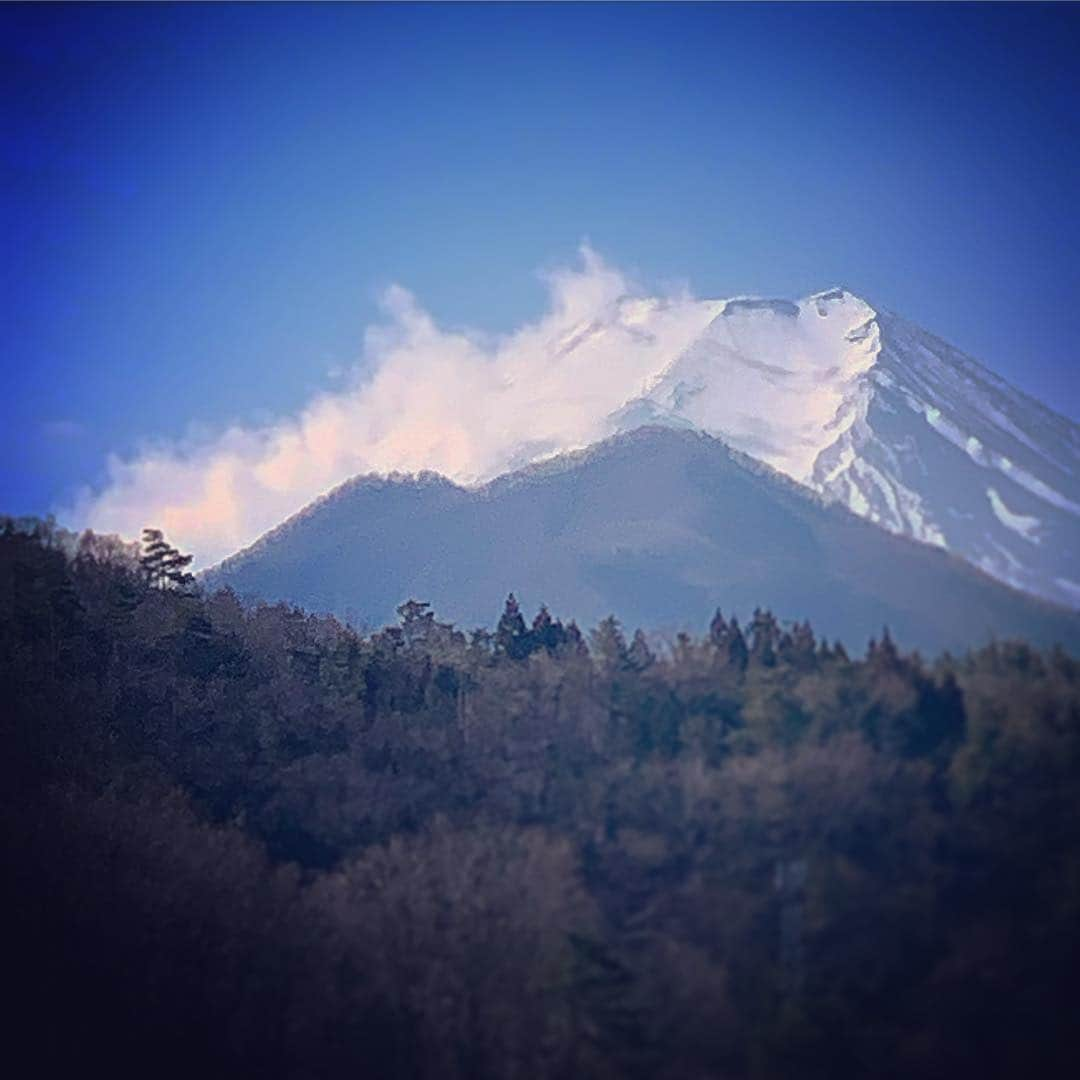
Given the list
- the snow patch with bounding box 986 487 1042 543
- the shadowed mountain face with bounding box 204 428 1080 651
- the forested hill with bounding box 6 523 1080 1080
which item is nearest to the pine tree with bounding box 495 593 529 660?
the forested hill with bounding box 6 523 1080 1080

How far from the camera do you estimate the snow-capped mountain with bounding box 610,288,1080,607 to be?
24812mm

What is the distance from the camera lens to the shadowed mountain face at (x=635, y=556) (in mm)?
22672

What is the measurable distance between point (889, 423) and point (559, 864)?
49.3 feet

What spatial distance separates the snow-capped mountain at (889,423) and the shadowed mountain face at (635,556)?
1174 millimetres

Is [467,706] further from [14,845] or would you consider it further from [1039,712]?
[1039,712]

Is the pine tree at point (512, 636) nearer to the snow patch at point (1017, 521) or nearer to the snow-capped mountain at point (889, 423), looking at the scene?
the snow-capped mountain at point (889, 423)

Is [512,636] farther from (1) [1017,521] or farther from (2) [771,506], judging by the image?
(1) [1017,521]

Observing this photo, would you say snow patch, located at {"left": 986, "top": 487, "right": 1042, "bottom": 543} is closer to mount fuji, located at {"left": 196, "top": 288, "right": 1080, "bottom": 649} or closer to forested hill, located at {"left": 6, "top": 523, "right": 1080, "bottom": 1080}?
mount fuji, located at {"left": 196, "top": 288, "right": 1080, "bottom": 649}

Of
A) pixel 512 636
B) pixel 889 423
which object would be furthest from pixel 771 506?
pixel 512 636

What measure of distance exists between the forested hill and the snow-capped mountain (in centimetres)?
490

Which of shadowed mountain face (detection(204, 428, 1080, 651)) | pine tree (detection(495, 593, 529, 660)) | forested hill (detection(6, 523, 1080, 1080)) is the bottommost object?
forested hill (detection(6, 523, 1080, 1080))

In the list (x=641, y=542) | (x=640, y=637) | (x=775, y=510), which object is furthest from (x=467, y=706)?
(x=775, y=510)

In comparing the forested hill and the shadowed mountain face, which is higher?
the shadowed mountain face

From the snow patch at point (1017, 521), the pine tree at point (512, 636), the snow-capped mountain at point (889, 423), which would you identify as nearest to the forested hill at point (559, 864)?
the pine tree at point (512, 636)
